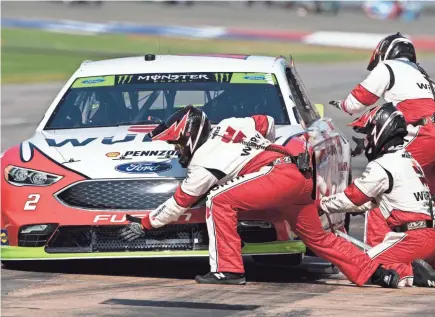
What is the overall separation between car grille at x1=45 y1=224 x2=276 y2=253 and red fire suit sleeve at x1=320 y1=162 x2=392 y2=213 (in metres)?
0.53

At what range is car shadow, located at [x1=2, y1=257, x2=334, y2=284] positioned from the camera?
27.0 ft

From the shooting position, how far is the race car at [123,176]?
7855 mm

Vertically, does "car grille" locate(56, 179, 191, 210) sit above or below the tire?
above

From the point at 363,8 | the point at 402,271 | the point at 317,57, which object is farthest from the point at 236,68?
the point at 363,8

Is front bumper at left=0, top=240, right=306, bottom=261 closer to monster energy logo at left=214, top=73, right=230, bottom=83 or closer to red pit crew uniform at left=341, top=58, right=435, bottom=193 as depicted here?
monster energy logo at left=214, top=73, right=230, bottom=83

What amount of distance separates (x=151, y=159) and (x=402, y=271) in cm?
181

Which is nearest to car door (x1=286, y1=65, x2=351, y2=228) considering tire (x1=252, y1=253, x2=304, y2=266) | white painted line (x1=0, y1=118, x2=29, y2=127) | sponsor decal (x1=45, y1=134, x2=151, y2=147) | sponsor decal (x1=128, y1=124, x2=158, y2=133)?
tire (x1=252, y1=253, x2=304, y2=266)

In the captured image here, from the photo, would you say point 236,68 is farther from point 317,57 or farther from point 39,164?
point 317,57

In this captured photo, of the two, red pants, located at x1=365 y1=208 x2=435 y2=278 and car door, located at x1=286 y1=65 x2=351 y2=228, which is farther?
car door, located at x1=286 y1=65 x2=351 y2=228

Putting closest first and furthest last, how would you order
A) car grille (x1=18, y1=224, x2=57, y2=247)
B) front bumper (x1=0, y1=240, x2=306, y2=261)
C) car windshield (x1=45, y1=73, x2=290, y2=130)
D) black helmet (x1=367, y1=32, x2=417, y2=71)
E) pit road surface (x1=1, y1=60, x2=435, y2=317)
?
pit road surface (x1=1, y1=60, x2=435, y2=317) → front bumper (x1=0, y1=240, x2=306, y2=261) → car grille (x1=18, y1=224, x2=57, y2=247) → car windshield (x1=45, y1=73, x2=290, y2=130) → black helmet (x1=367, y1=32, x2=417, y2=71)

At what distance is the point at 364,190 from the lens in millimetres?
7977

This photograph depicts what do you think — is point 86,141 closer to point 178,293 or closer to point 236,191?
point 236,191

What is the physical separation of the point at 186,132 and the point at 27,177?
46.1 inches

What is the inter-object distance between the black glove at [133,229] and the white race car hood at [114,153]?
0.31 m
